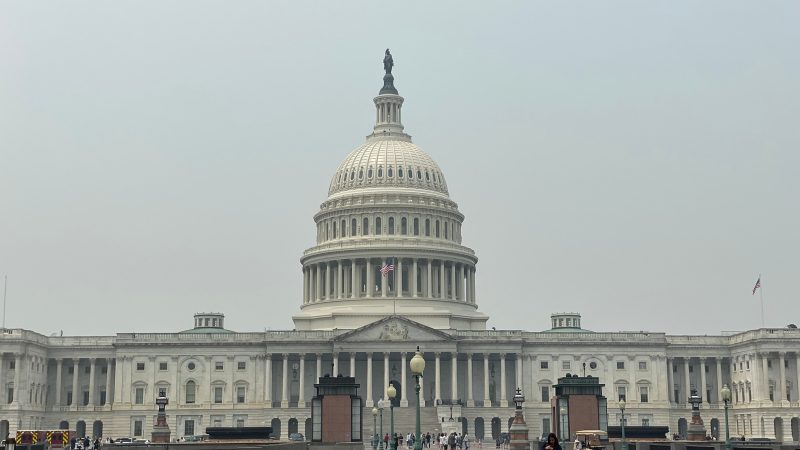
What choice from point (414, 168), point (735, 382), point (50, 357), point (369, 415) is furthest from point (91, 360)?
point (735, 382)

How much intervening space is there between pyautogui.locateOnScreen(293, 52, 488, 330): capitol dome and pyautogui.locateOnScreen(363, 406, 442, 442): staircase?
16805mm

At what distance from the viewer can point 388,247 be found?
164375 mm

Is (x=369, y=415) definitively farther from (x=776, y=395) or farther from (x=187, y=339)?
(x=776, y=395)

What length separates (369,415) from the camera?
140875mm

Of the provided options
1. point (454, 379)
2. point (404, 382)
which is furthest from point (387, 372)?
point (454, 379)

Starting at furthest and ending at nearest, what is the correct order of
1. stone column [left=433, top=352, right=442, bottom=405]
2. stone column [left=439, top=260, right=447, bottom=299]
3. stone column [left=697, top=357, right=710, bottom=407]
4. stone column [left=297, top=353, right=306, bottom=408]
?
stone column [left=439, top=260, right=447, bottom=299] < stone column [left=697, top=357, right=710, bottom=407] < stone column [left=297, top=353, right=306, bottom=408] < stone column [left=433, top=352, right=442, bottom=405]

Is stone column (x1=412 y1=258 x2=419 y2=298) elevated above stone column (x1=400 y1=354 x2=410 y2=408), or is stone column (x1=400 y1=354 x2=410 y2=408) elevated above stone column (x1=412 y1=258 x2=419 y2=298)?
stone column (x1=412 y1=258 x2=419 y2=298)

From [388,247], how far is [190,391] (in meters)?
30.7

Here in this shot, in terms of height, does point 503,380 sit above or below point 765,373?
below

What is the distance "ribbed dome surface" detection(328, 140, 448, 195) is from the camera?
6742 inches

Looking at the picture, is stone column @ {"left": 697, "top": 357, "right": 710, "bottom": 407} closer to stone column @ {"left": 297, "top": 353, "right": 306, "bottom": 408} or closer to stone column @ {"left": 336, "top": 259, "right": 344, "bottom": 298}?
stone column @ {"left": 336, "top": 259, "right": 344, "bottom": 298}

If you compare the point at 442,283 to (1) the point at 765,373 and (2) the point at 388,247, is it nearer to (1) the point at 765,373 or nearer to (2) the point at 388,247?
(2) the point at 388,247

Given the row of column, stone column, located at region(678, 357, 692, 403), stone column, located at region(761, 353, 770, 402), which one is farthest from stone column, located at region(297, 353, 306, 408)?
stone column, located at region(761, 353, 770, 402)

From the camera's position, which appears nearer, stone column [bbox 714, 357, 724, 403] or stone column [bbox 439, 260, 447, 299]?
stone column [bbox 714, 357, 724, 403]
